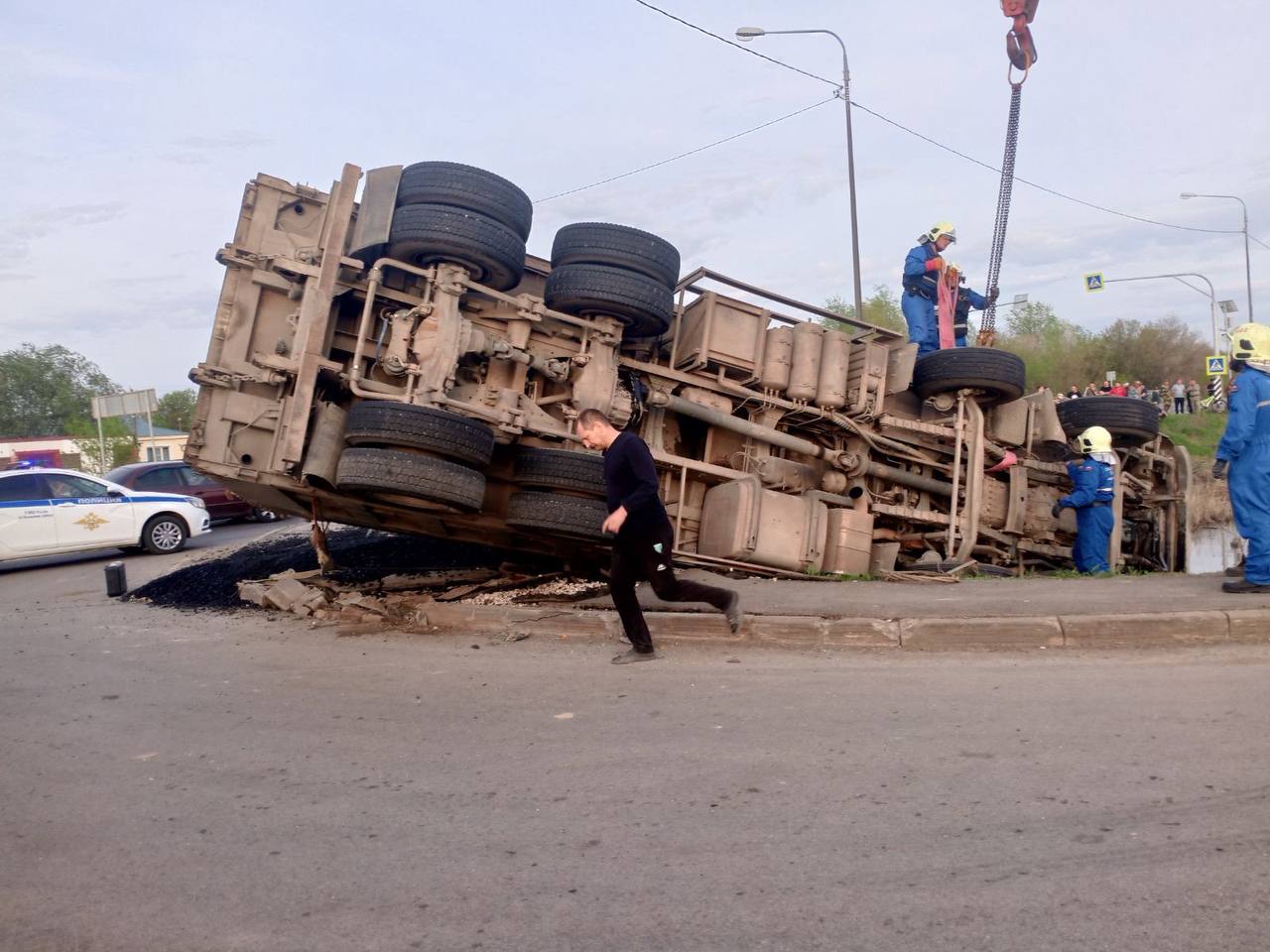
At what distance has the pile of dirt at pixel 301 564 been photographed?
347 inches

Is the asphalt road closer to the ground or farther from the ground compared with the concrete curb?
closer to the ground

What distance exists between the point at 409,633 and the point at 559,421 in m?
2.00

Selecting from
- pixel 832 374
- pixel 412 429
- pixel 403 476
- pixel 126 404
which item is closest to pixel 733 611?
pixel 403 476

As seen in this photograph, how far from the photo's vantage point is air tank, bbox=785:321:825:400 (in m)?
8.78

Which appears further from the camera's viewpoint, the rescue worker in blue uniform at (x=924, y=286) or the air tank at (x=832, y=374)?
the rescue worker in blue uniform at (x=924, y=286)

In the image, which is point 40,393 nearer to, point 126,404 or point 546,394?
point 126,404

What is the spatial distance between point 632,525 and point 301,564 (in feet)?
16.4

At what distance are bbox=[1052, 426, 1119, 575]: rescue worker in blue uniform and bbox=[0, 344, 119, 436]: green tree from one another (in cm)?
6313

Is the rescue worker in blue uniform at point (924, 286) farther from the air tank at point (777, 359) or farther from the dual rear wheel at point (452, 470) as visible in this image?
the dual rear wheel at point (452, 470)

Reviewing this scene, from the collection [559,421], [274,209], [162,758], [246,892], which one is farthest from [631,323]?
[246,892]

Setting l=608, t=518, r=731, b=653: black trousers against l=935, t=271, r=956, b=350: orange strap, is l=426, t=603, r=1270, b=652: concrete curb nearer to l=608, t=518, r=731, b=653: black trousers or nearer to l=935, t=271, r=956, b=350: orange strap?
l=608, t=518, r=731, b=653: black trousers

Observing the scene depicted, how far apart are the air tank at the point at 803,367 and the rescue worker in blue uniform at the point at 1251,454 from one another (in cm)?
315

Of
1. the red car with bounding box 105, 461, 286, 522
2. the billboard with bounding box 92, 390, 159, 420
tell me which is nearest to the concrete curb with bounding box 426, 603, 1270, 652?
the red car with bounding box 105, 461, 286, 522

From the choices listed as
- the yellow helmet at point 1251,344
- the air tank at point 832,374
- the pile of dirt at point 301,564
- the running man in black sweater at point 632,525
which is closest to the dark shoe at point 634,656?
the running man in black sweater at point 632,525
